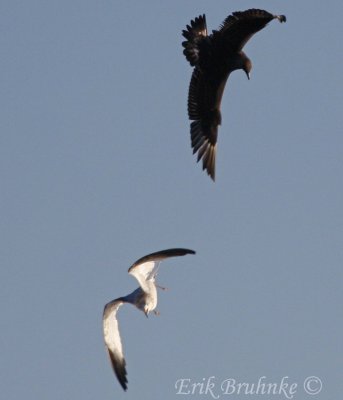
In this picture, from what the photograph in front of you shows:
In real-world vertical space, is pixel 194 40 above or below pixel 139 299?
above

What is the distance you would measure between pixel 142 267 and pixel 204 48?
770 centimetres

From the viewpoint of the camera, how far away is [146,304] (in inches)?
838

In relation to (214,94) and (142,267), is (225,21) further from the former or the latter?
(142,267)

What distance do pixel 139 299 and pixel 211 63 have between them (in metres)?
8.05

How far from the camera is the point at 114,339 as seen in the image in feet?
75.4

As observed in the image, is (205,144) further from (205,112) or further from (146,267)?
(146,267)

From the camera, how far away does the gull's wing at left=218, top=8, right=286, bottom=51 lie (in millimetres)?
27234

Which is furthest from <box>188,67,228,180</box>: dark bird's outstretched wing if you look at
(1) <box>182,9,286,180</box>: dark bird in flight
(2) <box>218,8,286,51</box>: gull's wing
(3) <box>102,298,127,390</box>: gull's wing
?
(3) <box>102,298,127,390</box>: gull's wing

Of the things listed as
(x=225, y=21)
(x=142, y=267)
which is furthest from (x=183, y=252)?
(x=225, y=21)

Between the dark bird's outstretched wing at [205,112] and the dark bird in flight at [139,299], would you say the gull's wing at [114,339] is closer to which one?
the dark bird in flight at [139,299]

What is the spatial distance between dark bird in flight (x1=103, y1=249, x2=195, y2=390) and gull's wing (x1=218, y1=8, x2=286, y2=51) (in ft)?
22.6

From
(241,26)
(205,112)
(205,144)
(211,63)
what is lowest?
(205,144)

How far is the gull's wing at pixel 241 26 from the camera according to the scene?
1072 inches

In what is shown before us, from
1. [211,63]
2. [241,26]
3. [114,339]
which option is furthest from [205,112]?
[114,339]
